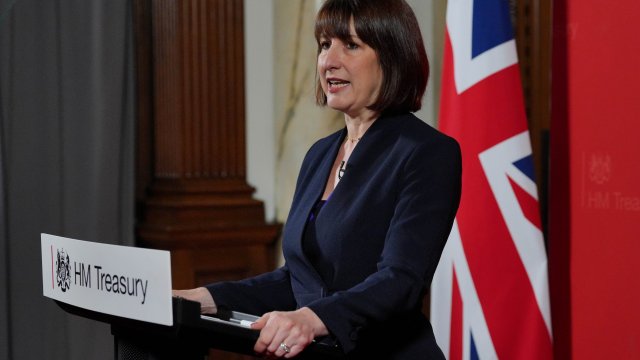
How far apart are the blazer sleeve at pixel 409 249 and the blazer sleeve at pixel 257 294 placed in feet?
0.99

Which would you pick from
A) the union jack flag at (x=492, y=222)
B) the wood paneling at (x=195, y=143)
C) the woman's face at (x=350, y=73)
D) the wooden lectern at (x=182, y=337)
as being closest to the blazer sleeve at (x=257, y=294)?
the wooden lectern at (x=182, y=337)

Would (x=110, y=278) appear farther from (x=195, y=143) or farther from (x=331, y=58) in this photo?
(x=195, y=143)

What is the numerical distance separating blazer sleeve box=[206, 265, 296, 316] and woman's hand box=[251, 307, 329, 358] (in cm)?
33

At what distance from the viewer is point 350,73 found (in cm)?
154

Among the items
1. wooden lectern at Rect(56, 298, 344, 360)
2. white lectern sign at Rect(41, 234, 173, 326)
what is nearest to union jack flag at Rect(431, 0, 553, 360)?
wooden lectern at Rect(56, 298, 344, 360)

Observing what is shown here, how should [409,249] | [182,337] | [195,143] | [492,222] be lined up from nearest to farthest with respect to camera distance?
[182,337]
[409,249]
[492,222]
[195,143]

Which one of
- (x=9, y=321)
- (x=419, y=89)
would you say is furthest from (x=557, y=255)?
(x=9, y=321)

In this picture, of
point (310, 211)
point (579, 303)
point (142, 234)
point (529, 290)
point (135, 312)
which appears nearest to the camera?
point (135, 312)

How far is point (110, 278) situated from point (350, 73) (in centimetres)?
63

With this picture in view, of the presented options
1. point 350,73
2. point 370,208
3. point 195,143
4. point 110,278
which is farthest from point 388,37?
point 195,143

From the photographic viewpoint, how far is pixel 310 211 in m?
1.55

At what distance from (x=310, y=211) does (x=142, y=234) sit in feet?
5.92

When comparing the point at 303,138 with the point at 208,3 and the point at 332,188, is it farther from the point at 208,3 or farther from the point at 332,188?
the point at 332,188

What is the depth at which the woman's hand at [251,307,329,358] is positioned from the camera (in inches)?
44.7
